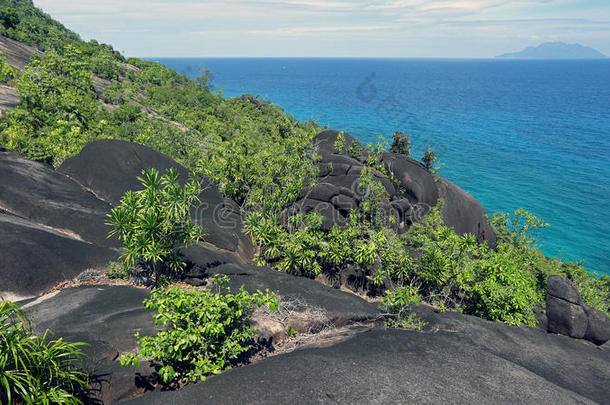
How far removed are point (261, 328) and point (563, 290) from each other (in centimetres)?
1632

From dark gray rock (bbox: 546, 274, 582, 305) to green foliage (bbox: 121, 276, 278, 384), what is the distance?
16.1m

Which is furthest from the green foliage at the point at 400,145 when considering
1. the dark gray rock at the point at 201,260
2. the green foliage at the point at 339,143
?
the dark gray rock at the point at 201,260

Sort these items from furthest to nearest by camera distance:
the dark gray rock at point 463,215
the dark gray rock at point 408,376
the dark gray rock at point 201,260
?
the dark gray rock at point 463,215, the dark gray rock at point 201,260, the dark gray rock at point 408,376

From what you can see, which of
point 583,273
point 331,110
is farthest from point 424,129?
point 583,273

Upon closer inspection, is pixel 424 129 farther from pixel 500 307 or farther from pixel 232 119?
pixel 500 307

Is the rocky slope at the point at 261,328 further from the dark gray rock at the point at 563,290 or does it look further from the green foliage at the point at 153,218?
the green foliage at the point at 153,218

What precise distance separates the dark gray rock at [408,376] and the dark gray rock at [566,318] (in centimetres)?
294

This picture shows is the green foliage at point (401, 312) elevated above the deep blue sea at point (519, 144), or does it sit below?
below

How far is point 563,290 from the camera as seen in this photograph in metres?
17.9

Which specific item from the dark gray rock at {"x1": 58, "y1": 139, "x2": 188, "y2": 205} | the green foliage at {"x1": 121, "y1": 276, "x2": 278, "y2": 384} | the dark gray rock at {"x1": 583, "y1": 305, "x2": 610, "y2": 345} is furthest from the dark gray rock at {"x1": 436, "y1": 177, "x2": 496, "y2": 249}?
the green foliage at {"x1": 121, "y1": 276, "x2": 278, "y2": 384}

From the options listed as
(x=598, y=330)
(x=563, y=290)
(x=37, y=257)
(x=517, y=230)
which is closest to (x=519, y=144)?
(x=517, y=230)

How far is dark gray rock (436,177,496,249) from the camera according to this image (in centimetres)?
3409

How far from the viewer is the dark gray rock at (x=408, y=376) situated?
360 inches

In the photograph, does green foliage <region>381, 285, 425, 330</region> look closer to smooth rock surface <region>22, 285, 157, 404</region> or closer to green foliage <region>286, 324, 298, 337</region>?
green foliage <region>286, 324, 298, 337</region>
